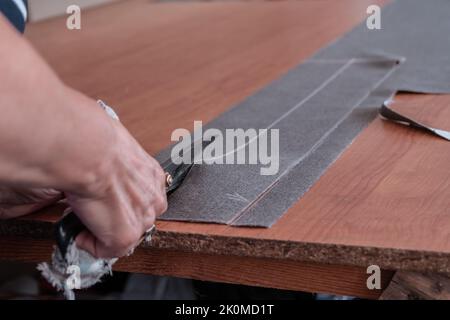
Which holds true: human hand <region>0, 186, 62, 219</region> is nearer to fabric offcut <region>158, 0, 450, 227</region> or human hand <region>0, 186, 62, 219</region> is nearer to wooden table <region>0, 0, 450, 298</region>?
wooden table <region>0, 0, 450, 298</region>

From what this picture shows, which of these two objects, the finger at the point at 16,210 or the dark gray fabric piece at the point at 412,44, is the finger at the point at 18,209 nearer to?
the finger at the point at 16,210

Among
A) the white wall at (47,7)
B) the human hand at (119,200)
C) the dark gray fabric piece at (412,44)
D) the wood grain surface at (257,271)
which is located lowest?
the wood grain surface at (257,271)

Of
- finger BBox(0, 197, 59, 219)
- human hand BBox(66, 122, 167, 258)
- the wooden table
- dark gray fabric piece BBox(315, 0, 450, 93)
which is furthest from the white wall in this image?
human hand BBox(66, 122, 167, 258)

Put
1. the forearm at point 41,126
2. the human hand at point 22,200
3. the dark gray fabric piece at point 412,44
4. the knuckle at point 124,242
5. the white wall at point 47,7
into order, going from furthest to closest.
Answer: the white wall at point 47,7 < the dark gray fabric piece at point 412,44 < the human hand at point 22,200 < the knuckle at point 124,242 < the forearm at point 41,126

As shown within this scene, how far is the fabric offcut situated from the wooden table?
2 centimetres

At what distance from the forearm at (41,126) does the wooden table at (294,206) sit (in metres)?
0.18

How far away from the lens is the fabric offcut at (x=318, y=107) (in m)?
0.85

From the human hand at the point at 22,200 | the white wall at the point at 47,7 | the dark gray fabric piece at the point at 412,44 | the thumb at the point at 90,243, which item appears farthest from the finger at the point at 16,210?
the white wall at the point at 47,7

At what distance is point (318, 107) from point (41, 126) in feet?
2.12

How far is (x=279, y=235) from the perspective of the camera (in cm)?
76

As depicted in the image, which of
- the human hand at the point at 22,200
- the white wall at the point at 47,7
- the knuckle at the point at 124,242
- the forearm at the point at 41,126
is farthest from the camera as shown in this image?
the white wall at the point at 47,7

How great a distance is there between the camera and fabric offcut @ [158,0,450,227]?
849mm

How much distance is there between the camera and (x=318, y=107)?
1.17 metres
